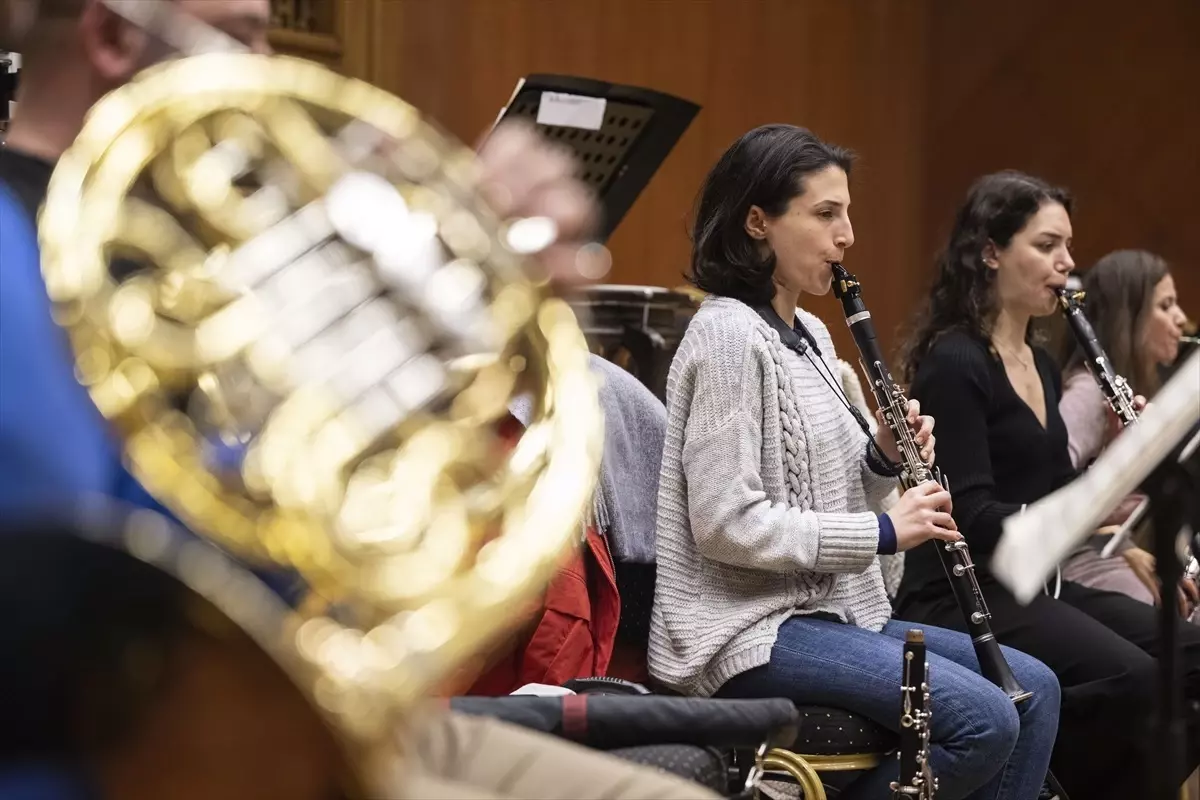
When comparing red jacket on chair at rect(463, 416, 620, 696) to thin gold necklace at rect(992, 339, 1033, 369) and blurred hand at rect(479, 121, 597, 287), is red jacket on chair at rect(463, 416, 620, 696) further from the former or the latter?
thin gold necklace at rect(992, 339, 1033, 369)

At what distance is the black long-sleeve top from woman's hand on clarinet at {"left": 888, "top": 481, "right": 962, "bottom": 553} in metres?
0.51

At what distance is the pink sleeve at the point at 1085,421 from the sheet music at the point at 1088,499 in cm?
197

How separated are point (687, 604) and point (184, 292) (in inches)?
53.6

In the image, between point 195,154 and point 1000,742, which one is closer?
point 195,154

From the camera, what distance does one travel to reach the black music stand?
8.68ft

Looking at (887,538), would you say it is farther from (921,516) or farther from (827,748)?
(827,748)

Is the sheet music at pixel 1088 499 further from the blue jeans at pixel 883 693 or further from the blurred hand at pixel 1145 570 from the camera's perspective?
the blurred hand at pixel 1145 570

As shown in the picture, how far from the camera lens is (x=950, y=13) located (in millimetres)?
5445

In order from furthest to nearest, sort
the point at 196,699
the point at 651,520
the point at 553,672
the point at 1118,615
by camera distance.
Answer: the point at 1118,615
the point at 651,520
the point at 553,672
the point at 196,699

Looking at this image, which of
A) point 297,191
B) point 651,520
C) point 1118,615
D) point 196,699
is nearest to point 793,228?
point 651,520

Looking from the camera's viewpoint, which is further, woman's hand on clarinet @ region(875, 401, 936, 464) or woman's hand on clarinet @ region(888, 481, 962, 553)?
woman's hand on clarinet @ region(875, 401, 936, 464)

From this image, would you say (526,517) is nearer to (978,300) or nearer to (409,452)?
(409,452)

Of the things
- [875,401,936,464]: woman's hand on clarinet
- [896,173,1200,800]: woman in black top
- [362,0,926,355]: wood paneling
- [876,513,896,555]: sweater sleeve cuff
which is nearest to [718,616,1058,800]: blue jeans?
[876,513,896,555]: sweater sleeve cuff

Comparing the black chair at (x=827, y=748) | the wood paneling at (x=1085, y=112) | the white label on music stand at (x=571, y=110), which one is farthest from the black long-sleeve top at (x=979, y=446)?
the wood paneling at (x=1085, y=112)
